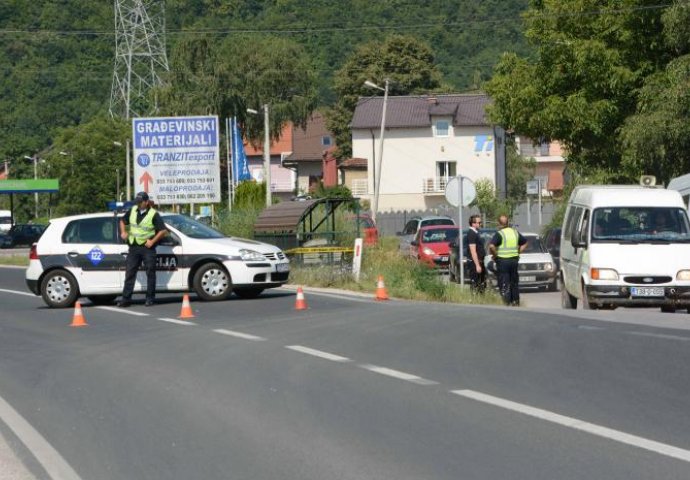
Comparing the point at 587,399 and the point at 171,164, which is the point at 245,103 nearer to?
the point at 171,164

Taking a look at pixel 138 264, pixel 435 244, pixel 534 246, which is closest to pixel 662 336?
pixel 138 264

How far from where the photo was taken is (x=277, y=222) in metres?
33.4

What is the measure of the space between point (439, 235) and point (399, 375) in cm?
2990

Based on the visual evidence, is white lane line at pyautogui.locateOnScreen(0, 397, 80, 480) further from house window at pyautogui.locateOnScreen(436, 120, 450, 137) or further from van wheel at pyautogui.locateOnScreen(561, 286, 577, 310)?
house window at pyautogui.locateOnScreen(436, 120, 450, 137)

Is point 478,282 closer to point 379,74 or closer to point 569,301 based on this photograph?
point 569,301

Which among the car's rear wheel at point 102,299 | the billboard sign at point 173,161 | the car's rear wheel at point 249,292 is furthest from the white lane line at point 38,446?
the billboard sign at point 173,161

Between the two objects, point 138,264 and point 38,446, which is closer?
point 38,446

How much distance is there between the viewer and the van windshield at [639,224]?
20.3 m

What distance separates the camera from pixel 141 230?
69.3ft

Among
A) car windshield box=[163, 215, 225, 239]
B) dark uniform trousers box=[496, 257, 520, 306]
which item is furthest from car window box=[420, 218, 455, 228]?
car windshield box=[163, 215, 225, 239]

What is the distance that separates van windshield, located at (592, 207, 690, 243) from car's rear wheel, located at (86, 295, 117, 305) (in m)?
8.50

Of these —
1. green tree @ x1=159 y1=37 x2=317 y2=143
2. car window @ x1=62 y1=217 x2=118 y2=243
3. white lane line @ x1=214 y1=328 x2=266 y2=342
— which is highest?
green tree @ x1=159 y1=37 x2=317 y2=143

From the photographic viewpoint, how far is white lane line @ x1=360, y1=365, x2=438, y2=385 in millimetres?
11078

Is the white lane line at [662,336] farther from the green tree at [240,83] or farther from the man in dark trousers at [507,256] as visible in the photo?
the green tree at [240,83]
